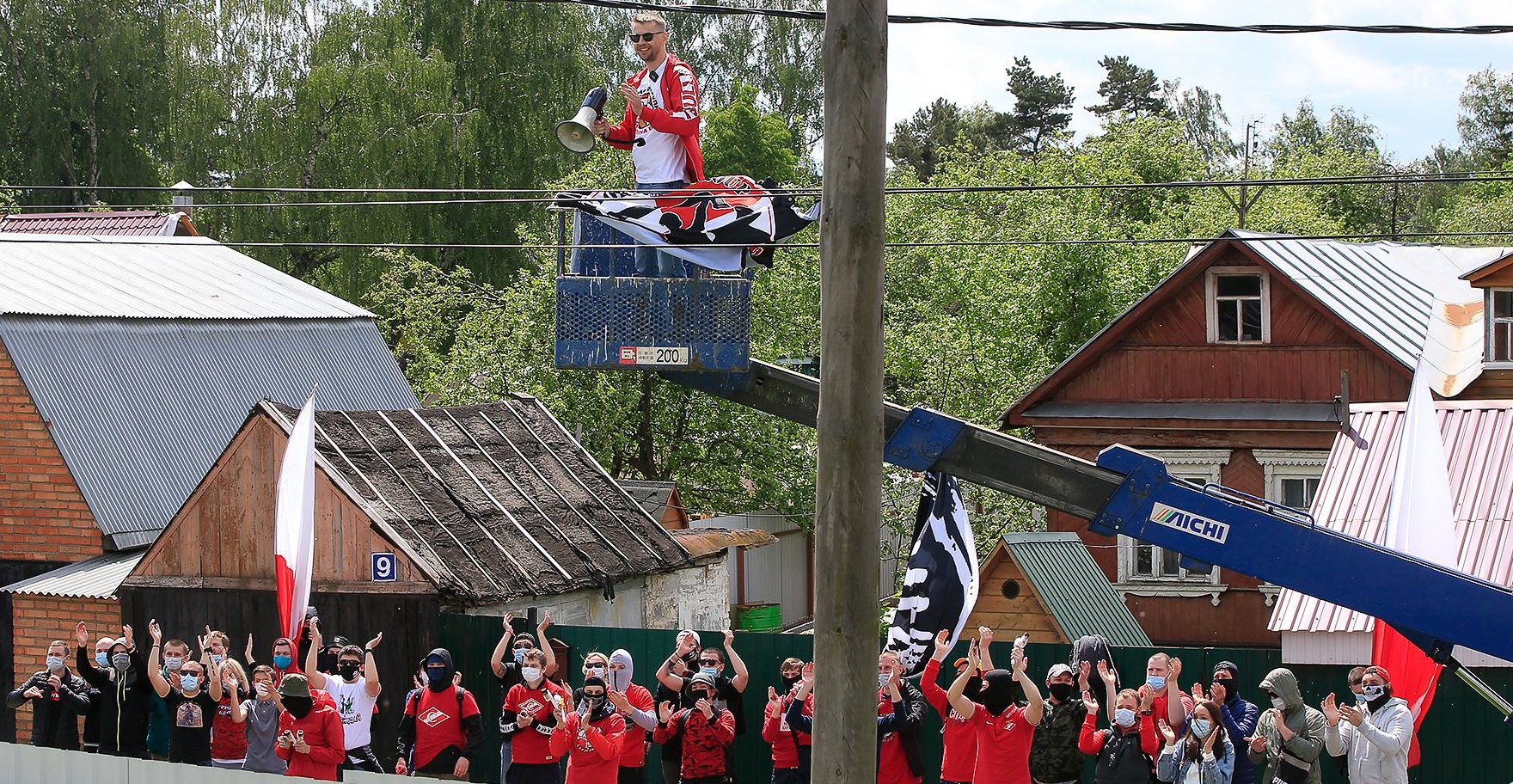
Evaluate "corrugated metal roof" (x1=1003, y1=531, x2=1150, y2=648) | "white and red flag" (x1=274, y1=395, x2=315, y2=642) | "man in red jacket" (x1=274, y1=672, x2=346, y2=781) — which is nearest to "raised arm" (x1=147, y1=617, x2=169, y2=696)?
"white and red flag" (x1=274, y1=395, x2=315, y2=642)

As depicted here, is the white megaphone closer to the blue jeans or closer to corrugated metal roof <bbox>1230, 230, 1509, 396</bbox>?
the blue jeans

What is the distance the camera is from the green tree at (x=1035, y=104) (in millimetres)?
78188

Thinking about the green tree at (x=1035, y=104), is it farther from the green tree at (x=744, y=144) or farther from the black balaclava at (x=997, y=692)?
the black balaclava at (x=997, y=692)

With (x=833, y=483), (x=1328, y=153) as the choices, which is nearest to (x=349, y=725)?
(x=833, y=483)

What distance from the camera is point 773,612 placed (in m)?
30.6

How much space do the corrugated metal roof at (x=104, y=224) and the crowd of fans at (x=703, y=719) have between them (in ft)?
56.6

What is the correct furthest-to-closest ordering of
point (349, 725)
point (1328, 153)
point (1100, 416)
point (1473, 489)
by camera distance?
point (1328, 153), point (1100, 416), point (1473, 489), point (349, 725)

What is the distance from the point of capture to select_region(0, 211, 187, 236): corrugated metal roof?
96.0 ft

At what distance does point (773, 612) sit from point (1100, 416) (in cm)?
795

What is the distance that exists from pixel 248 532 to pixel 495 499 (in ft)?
9.12

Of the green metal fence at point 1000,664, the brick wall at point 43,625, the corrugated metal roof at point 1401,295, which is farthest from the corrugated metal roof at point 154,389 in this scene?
the corrugated metal roof at point 1401,295

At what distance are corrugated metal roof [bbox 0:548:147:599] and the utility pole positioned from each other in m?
11.5

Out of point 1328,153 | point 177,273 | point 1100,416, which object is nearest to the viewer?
point 177,273

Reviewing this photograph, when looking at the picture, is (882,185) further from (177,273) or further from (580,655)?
(177,273)
